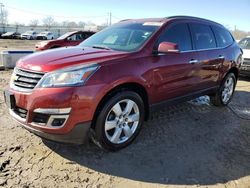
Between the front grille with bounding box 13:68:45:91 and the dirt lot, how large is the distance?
900 mm

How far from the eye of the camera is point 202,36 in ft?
17.5

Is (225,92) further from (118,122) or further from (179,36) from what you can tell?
(118,122)

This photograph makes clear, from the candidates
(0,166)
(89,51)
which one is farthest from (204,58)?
(0,166)

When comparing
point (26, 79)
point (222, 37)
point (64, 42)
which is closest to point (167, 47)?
point (26, 79)

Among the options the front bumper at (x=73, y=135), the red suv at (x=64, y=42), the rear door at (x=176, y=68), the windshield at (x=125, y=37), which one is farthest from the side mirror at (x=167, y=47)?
the red suv at (x=64, y=42)

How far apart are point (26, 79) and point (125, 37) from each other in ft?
5.77

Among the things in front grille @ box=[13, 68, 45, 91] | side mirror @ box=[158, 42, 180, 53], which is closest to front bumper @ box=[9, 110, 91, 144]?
front grille @ box=[13, 68, 45, 91]

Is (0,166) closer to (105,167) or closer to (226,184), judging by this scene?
(105,167)

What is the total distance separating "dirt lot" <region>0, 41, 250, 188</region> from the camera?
3217mm

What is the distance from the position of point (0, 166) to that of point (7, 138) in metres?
0.79

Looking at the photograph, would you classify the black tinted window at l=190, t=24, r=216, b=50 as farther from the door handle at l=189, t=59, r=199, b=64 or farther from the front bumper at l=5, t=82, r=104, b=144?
the front bumper at l=5, t=82, r=104, b=144

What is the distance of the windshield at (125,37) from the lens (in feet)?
13.9

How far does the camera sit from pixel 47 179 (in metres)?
3.15

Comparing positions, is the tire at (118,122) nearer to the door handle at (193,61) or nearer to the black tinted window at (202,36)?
the door handle at (193,61)
